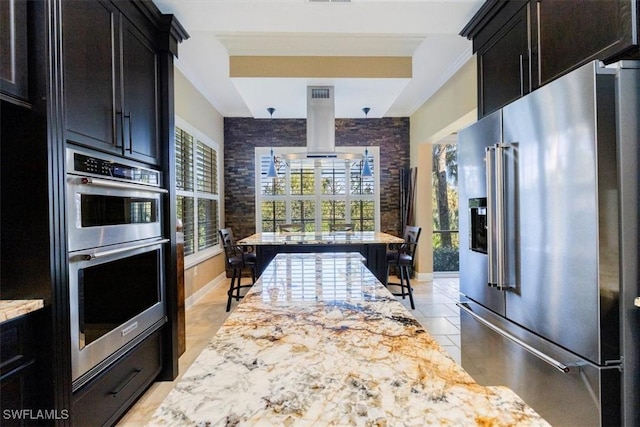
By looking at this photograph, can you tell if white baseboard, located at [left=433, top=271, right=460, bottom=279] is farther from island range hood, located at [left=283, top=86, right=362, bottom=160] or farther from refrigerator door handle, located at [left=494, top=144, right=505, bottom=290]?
refrigerator door handle, located at [left=494, top=144, right=505, bottom=290]

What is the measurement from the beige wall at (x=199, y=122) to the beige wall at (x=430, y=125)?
11.1 feet

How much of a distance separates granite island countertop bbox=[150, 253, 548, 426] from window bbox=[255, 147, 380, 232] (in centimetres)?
510

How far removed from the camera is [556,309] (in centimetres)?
149

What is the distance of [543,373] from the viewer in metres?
1.57

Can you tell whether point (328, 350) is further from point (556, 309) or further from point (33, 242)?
point (33, 242)

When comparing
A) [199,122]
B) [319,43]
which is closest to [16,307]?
[319,43]

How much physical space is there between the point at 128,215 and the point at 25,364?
85 cm

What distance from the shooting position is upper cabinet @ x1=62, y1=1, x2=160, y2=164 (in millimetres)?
1528

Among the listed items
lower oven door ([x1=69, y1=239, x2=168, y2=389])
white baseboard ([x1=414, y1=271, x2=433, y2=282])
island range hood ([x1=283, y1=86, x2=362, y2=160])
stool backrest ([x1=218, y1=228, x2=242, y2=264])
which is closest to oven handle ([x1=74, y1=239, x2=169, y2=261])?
lower oven door ([x1=69, y1=239, x2=168, y2=389])

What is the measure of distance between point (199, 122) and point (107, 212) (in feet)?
11.1

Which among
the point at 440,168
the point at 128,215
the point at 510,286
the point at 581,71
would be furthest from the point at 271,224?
the point at 581,71

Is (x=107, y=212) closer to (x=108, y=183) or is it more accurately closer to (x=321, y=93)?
(x=108, y=183)

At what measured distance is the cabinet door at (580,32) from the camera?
1350 millimetres

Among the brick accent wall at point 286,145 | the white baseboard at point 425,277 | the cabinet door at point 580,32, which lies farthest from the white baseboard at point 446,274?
the cabinet door at point 580,32
